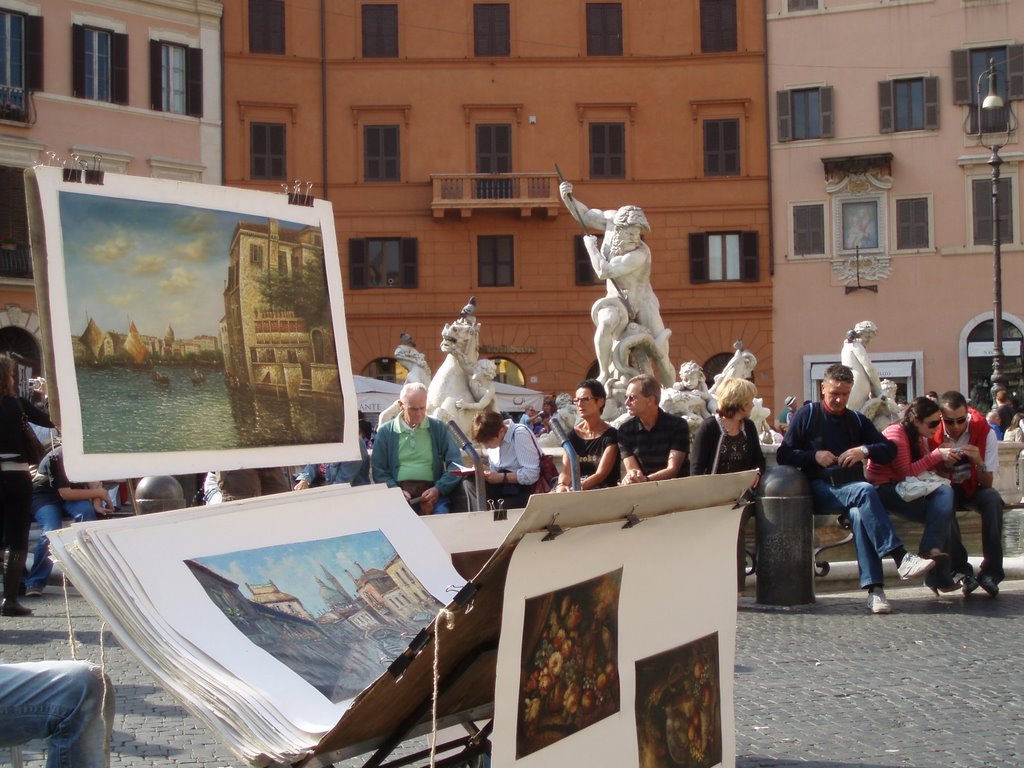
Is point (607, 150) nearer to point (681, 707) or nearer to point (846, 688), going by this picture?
point (846, 688)

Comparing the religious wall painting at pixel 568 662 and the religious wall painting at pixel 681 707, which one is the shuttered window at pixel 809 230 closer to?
the religious wall painting at pixel 681 707

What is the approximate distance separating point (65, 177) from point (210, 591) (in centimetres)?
111

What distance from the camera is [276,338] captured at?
152 inches

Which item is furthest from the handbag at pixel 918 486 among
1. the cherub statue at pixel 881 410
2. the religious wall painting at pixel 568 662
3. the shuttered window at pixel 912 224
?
the shuttered window at pixel 912 224

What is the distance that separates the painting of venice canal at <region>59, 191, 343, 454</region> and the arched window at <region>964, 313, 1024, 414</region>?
31.2 m

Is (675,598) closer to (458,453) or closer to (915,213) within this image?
(458,453)

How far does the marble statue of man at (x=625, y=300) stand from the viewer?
49.1 feet

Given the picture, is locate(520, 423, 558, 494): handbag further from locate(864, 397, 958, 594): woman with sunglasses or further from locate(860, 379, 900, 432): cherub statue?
locate(860, 379, 900, 432): cherub statue

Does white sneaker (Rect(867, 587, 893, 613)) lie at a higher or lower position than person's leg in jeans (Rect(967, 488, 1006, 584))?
lower

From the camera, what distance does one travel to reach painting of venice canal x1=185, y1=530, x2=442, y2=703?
292 centimetres

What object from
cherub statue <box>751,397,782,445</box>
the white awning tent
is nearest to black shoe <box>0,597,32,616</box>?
cherub statue <box>751,397,782,445</box>

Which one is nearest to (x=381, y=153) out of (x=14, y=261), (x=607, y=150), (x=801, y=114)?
(x=607, y=150)

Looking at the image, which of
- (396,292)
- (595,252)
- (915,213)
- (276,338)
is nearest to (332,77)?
(396,292)

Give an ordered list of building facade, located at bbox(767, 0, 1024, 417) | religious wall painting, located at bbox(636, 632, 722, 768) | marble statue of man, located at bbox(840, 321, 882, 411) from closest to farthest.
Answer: religious wall painting, located at bbox(636, 632, 722, 768) < marble statue of man, located at bbox(840, 321, 882, 411) < building facade, located at bbox(767, 0, 1024, 417)
